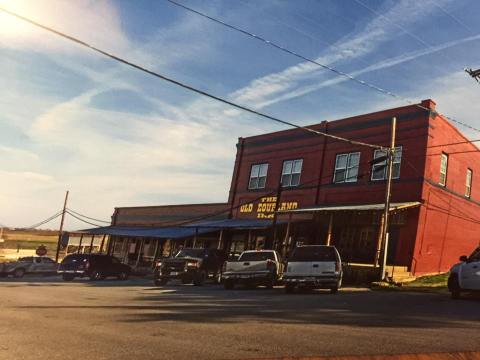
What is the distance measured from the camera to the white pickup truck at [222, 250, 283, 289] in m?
18.8

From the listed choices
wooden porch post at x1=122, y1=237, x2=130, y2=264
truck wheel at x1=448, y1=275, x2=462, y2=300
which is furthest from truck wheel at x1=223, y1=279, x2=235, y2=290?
wooden porch post at x1=122, y1=237, x2=130, y2=264

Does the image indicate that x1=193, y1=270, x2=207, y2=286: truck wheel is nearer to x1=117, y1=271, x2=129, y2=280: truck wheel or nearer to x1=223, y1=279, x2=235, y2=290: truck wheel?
x1=223, y1=279, x2=235, y2=290: truck wheel

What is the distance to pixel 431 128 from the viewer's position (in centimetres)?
2412

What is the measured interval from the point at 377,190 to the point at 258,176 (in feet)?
34.3

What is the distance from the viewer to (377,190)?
25469 millimetres

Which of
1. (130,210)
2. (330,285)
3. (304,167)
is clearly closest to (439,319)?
(330,285)

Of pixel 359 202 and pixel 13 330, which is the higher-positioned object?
pixel 359 202

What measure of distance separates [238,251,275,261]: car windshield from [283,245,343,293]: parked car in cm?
247

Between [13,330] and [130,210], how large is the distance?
38802mm

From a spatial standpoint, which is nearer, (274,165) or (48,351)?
(48,351)

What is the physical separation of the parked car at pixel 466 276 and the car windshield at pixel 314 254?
390 cm

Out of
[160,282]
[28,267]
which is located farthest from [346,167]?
[28,267]

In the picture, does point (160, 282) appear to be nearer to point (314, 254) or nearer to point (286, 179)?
point (314, 254)

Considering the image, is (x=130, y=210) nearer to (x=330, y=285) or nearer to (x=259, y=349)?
(x=330, y=285)
